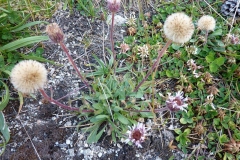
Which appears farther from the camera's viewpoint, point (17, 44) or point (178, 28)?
point (17, 44)

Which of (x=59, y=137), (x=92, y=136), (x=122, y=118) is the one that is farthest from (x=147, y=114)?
(x=59, y=137)

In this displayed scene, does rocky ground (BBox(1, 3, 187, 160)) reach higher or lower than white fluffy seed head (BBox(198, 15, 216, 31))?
lower

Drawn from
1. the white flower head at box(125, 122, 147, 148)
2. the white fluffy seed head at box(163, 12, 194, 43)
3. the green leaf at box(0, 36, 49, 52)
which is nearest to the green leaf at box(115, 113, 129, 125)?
the white flower head at box(125, 122, 147, 148)

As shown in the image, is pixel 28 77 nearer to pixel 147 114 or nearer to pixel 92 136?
pixel 92 136

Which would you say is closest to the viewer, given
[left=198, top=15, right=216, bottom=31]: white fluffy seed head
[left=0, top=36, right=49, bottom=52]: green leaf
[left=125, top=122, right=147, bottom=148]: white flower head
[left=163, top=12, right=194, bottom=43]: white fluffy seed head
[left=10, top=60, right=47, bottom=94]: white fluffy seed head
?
[left=10, top=60, right=47, bottom=94]: white fluffy seed head

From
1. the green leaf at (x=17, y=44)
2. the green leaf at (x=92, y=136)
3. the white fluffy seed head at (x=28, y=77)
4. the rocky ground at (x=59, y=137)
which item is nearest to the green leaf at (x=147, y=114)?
the rocky ground at (x=59, y=137)

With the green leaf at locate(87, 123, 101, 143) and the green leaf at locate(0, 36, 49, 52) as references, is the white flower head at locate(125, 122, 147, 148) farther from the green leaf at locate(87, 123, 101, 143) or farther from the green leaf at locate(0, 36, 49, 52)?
the green leaf at locate(0, 36, 49, 52)

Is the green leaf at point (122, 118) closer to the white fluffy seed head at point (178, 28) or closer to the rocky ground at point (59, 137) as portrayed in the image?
the rocky ground at point (59, 137)

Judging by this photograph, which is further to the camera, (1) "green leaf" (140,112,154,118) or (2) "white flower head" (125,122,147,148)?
(1) "green leaf" (140,112,154,118)

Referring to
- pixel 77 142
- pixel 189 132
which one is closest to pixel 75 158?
pixel 77 142

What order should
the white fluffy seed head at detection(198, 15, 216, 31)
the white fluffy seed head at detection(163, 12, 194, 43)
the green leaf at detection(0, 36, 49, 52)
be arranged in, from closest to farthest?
the white fluffy seed head at detection(163, 12, 194, 43) → the green leaf at detection(0, 36, 49, 52) → the white fluffy seed head at detection(198, 15, 216, 31)
